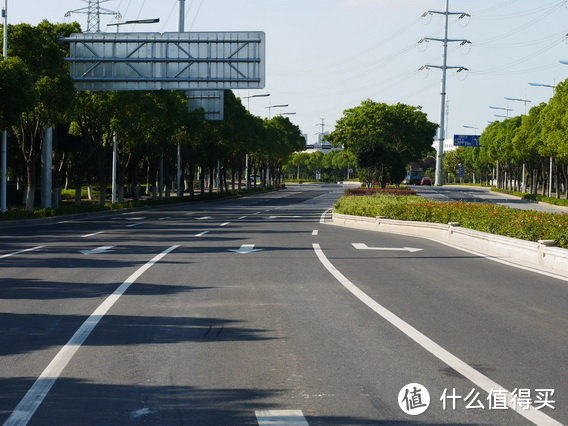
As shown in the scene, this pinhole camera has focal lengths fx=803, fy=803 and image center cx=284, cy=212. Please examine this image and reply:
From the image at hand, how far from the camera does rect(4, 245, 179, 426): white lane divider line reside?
227 inches

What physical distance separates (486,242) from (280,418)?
55.0ft

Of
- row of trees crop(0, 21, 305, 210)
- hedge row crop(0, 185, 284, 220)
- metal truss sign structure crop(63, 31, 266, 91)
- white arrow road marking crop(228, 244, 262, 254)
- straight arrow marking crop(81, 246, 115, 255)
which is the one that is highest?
metal truss sign structure crop(63, 31, 266, 91)

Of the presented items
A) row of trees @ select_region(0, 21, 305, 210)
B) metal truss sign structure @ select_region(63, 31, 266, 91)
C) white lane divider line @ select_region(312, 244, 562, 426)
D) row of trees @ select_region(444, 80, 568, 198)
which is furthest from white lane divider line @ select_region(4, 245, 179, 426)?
row of trees @ select_region(444, 80, 568, 198)

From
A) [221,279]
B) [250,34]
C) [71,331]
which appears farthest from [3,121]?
[71,331]

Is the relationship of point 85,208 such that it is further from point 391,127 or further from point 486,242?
point 391,127

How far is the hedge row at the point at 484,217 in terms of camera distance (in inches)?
781

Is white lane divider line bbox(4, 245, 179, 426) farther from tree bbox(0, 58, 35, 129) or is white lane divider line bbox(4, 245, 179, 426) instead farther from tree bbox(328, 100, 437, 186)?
tree bbox(328, 100, 437, 186)

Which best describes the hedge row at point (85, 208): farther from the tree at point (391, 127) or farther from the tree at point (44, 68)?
the tree at point (391, 127)

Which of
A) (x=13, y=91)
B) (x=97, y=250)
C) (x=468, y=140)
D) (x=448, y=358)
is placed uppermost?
(x=468, y=140)

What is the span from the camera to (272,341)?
851cm

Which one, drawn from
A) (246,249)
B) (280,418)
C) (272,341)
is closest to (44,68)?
(246,249)

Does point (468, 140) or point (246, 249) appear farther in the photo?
point (468, 140)

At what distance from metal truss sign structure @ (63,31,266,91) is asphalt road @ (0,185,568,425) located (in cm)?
2559

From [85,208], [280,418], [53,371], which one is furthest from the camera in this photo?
[85,208]
